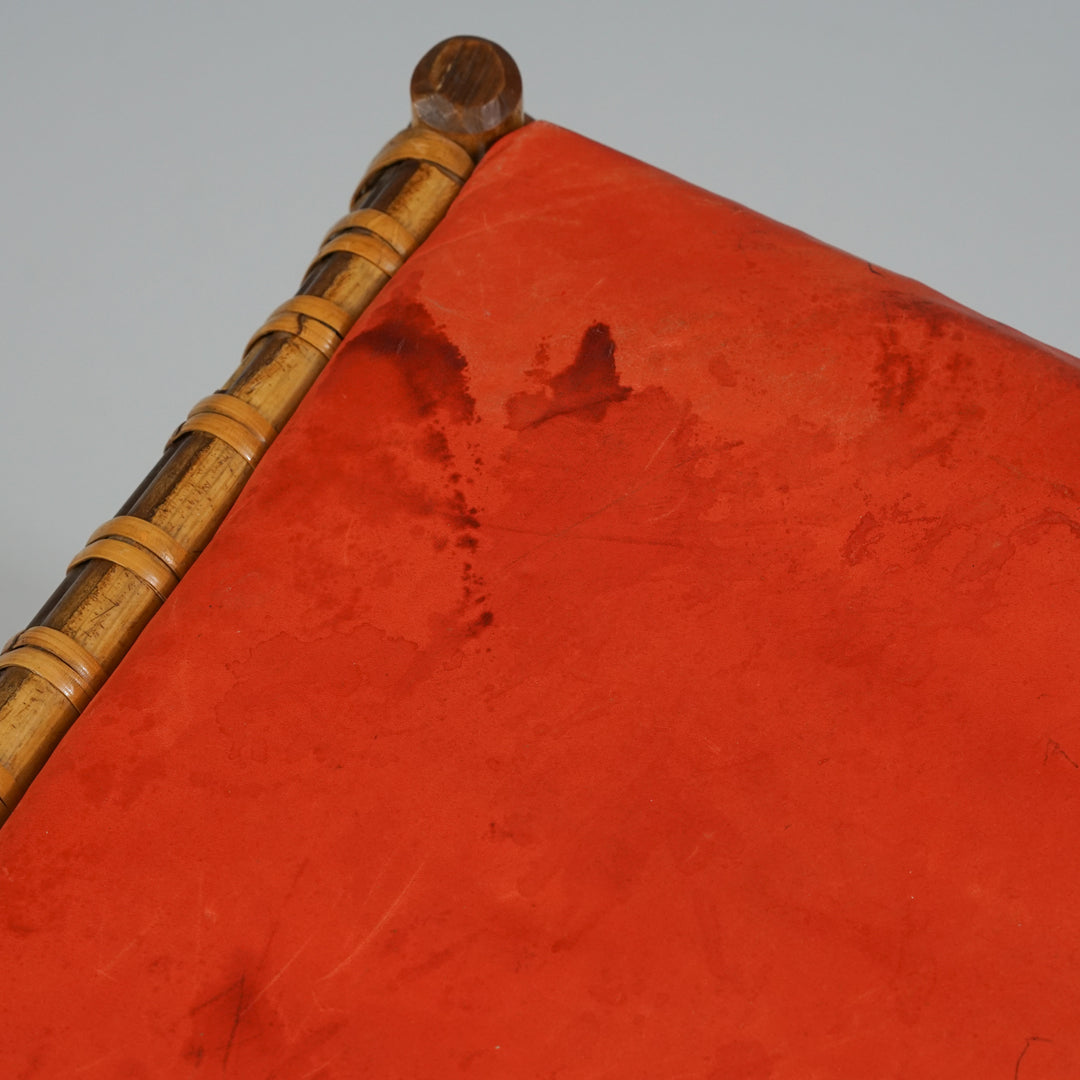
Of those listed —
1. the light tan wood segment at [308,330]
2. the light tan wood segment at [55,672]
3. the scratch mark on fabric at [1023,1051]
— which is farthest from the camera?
the light tan wood segment at [308,330]

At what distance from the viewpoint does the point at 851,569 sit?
77cm

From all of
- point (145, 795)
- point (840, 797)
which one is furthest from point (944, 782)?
point (145, 795)

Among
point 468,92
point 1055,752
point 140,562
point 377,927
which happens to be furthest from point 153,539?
point 1055,752

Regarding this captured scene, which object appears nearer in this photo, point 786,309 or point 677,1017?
point 677,1017

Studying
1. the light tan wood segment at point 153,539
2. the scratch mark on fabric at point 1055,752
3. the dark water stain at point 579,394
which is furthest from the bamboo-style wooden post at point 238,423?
the scratch mark on fabric at point 1055,752

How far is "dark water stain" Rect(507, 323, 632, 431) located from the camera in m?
0.84

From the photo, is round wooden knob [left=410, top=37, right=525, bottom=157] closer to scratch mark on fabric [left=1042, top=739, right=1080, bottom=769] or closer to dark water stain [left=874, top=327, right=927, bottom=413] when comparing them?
dark water stain [left=874, top=327, right=927, bottom=413]

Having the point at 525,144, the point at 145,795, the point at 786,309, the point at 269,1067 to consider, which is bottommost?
the point at 269,1067

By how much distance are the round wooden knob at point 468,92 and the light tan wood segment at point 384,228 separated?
0.33 ft

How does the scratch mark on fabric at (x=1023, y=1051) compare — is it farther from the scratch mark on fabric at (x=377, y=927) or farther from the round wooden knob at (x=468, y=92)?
the round wooden knob at (x=468, y=92)

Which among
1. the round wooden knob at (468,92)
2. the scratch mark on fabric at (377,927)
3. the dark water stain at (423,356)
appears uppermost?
the round wooden knob at (468,92)

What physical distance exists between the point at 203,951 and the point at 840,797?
0.37 metres

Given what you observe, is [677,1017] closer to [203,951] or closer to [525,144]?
[203,951]

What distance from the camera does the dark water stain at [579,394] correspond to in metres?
0.84
